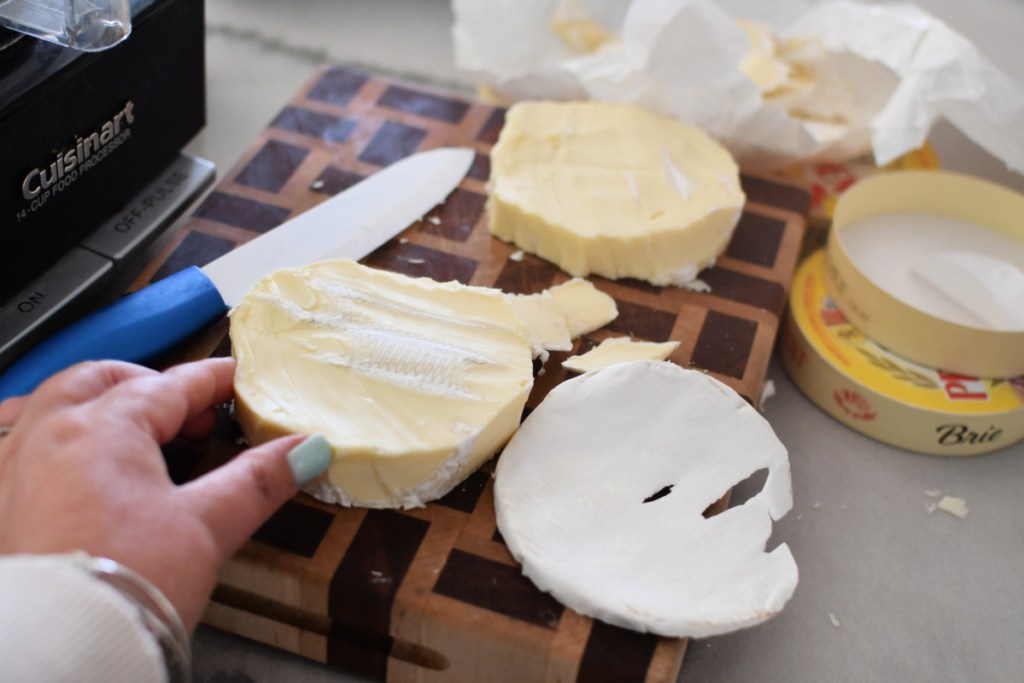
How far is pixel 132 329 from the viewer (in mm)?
983

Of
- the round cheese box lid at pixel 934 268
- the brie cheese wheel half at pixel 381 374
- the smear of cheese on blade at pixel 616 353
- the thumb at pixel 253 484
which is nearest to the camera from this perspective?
the thumb at pixel 253 484

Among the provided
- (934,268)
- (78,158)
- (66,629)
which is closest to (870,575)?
(934,268)

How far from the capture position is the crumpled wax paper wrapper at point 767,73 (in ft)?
4.40

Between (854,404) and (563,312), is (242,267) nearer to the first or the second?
(563,312)

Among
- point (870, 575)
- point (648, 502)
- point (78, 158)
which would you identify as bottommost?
point (870, 575)

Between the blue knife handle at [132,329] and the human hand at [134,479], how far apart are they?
61mm

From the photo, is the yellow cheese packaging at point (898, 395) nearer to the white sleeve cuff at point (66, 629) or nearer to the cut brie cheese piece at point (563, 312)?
the cut brie cheese piece at point (563, 312)

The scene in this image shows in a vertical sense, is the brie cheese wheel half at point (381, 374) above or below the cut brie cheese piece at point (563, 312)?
above

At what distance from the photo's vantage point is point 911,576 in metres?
1.08

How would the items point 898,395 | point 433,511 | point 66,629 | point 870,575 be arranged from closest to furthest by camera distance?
1. point 66,629
2. point 433,511
3. point 870,575
4. point 898,395

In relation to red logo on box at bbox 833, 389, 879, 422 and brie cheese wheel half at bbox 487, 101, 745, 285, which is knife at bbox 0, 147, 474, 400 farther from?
red logo on box at bbox 833, 389, 879, 422

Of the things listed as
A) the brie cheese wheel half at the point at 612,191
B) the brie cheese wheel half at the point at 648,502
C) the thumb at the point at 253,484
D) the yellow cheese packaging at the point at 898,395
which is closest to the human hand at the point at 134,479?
the thumb at the point at 253,484

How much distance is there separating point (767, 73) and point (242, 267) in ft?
2.58

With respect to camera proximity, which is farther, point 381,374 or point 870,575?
point 870,575
